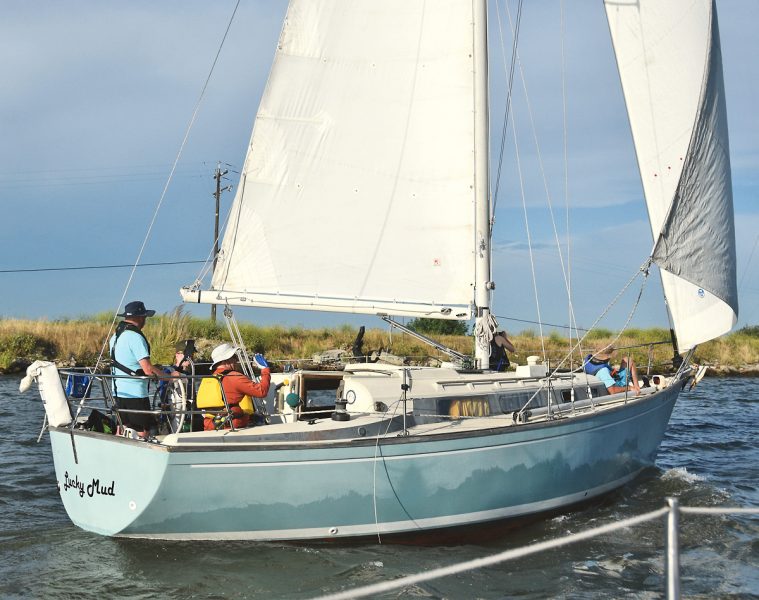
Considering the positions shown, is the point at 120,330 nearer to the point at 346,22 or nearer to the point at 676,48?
the point at 346,22

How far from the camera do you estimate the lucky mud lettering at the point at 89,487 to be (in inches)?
335

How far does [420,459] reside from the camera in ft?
29.1

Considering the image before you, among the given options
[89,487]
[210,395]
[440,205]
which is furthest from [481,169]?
[89,487]

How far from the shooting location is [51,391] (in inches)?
364

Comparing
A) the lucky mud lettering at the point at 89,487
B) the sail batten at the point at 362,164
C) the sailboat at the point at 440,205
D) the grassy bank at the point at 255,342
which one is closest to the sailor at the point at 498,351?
the sailboat at the point at 440,205

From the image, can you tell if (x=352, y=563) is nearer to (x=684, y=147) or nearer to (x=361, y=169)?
(x=361, y=169)

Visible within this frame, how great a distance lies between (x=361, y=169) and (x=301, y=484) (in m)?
5.68

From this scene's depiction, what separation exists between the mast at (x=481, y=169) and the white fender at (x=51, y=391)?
19.2 feet

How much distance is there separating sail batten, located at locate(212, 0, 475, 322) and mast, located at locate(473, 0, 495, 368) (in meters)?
0.11

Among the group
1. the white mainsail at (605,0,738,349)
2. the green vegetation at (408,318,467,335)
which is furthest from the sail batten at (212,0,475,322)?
the white mainsail at (605,0,738,349)

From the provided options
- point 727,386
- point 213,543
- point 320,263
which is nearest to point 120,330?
point 213,543

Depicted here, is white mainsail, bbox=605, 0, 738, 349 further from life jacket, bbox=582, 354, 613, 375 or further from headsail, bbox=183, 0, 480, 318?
headsail, bbox=183, 0, 480, 318

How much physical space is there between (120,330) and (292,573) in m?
3.64

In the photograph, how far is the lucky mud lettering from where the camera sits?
8500mm
